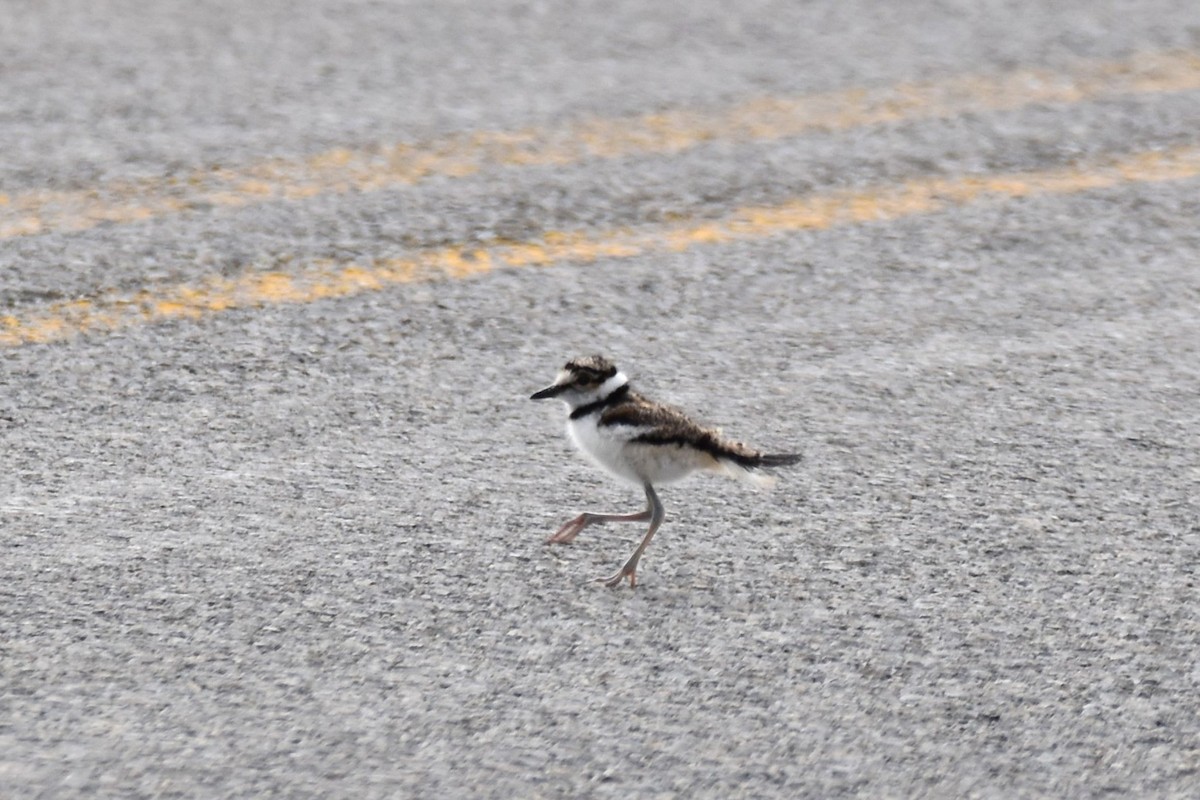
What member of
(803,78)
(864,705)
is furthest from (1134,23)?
(864,705)

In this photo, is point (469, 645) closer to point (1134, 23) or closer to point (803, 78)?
point (803, 78)

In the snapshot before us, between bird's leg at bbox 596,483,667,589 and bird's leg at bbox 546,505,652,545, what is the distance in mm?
26

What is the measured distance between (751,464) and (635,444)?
0.30 meters

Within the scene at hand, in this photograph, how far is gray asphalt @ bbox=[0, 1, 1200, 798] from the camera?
3529 millimetres

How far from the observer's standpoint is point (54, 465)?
4699 mm

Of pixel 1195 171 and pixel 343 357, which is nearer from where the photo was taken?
pixel 343 357

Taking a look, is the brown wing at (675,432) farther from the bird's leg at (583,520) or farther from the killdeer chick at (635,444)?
the bird's leg at (583,520)

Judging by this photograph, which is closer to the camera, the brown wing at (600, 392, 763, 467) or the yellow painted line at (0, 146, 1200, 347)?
the brown wing at (600, 392, 763, 467)

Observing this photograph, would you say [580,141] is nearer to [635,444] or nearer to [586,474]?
[586,474]

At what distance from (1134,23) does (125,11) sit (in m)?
5.29

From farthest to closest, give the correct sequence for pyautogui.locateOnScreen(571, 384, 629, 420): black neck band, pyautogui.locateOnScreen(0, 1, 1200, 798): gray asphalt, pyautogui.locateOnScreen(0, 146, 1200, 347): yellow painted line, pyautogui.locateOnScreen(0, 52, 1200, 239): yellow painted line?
pyautogui.locateOnScreen(0, 52, 1200, 239): yellow painted line < pyautogui.locateOnScreen(0, 146, 1200, 347): yellow painted line < pyautogui.locateOnScreen(571, 384, 629, 420): black neck band < pyautogui.locateOnScreen(0, 1, 1200, 798): gray asphalt

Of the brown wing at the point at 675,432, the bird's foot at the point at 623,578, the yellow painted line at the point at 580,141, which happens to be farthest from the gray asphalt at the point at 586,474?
the brown wing at the point at 675,432

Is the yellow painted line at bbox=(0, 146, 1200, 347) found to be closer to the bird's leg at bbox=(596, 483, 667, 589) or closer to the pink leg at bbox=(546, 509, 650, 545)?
the pink leg at bbox=(546, 509, 650, 545)

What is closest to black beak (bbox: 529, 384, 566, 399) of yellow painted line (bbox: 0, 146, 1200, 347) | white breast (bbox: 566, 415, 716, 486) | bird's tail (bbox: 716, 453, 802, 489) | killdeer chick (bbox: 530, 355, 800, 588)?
killdeer chick (bbox: 530, 355, 800, 588)
